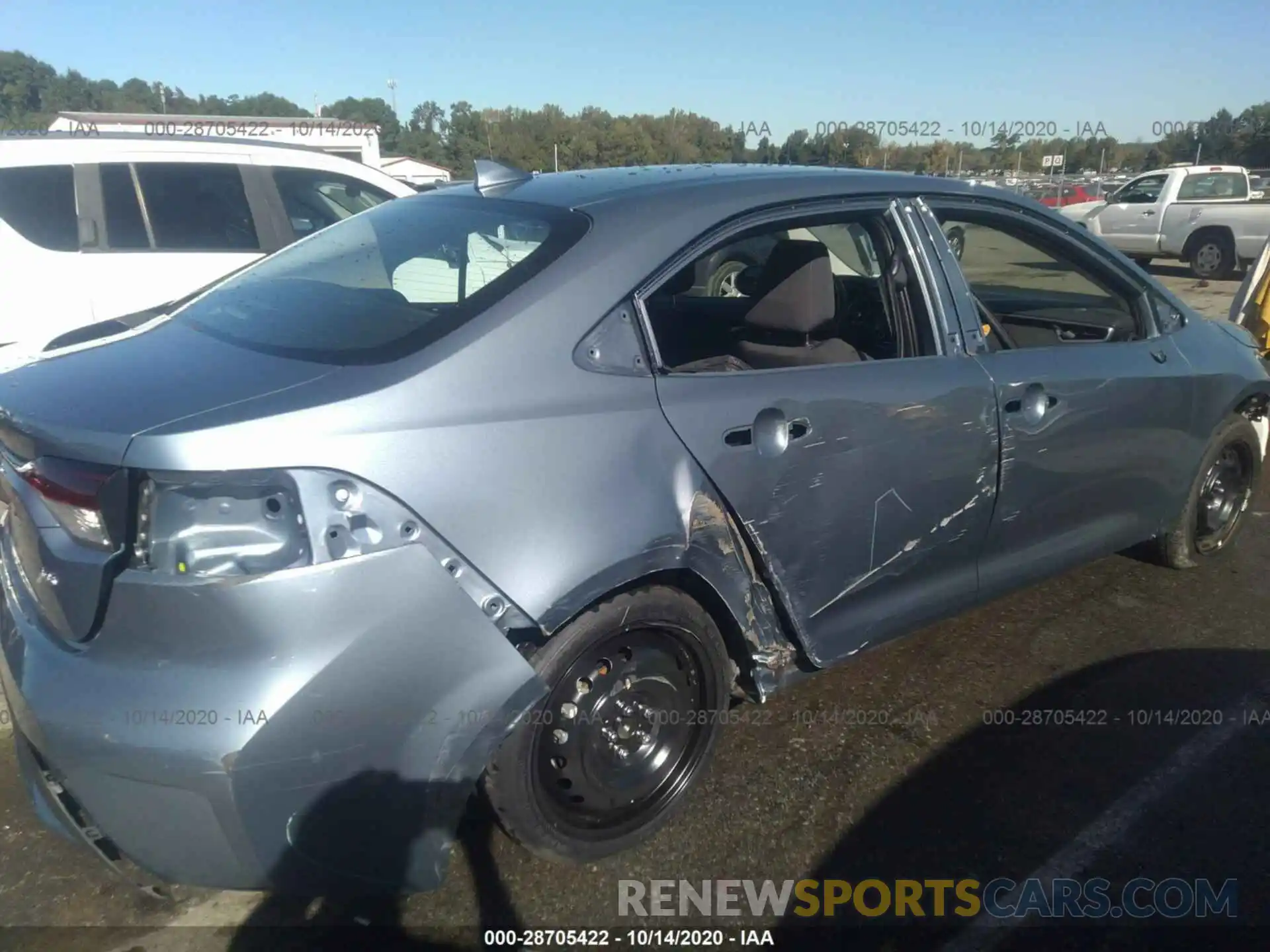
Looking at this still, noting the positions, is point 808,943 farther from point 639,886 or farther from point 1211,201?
point 1211,201

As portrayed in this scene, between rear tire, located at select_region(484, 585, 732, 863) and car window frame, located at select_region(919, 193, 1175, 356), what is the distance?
1331mm

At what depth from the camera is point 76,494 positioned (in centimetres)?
189

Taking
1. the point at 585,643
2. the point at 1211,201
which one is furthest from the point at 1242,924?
the point at 1211,201

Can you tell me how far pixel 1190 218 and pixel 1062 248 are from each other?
45.6 ft

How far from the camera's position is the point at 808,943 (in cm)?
225

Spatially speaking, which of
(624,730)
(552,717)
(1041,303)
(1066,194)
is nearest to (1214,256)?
(1066,194)

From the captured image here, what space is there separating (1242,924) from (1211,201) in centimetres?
1550

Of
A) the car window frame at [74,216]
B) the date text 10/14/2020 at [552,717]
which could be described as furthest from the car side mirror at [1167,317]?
the car window frame at [74,216]

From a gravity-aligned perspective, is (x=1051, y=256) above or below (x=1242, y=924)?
above

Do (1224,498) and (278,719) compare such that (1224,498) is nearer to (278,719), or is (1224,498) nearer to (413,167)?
(278,719)

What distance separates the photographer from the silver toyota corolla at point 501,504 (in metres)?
1.82

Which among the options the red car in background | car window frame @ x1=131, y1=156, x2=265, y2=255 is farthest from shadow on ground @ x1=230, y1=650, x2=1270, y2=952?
the red car in background

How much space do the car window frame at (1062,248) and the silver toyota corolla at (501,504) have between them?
20 millimetres

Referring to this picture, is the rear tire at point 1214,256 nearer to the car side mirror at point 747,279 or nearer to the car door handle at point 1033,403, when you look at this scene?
the car side mirror at point 747,279
